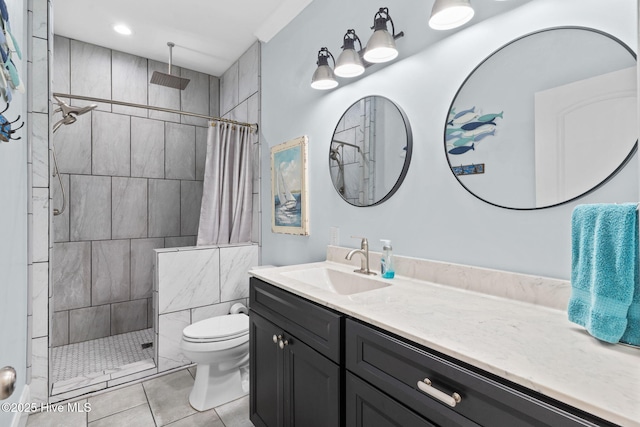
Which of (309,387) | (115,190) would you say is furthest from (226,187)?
(309,387)

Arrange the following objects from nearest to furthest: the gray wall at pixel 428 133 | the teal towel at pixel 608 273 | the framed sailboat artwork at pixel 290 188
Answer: the teal towel at pixel 608 273, the gray wall at pixel 428 133, the framed sailboat artwork at pixel 290 188

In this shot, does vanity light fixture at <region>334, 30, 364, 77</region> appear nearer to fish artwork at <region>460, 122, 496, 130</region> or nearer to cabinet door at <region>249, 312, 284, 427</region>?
fish artwork at <region>460, 122, 496, 130</region>

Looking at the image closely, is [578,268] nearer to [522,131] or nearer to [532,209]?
[532,209]

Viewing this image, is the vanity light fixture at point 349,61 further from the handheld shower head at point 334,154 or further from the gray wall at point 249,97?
the gray wall at point 249,97

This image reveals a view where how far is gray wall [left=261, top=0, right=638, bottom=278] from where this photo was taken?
1.05 metres

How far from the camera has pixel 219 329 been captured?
6.73 ft

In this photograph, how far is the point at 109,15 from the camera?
2506mm

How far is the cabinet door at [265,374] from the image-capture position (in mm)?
1432

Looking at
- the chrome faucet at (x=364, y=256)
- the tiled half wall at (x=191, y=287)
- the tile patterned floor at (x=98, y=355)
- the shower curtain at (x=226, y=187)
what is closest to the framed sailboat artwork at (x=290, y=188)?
the shower curtain at (x=226, y=187)

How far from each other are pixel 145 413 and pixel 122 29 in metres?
3.01

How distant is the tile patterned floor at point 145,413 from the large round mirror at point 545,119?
1853 mm

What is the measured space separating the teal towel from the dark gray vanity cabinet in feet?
2.29

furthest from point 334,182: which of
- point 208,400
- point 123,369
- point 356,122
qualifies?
point 123,369

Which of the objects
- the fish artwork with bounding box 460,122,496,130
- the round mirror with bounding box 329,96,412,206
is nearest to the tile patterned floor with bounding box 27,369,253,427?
the round mirror with bounding box 329,96,412,206
